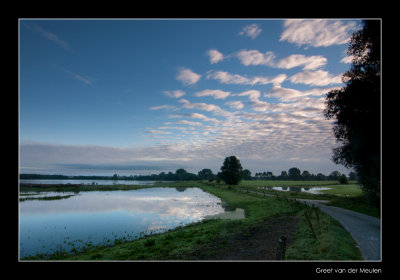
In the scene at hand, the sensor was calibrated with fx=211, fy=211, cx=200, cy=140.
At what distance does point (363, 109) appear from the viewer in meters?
12.5

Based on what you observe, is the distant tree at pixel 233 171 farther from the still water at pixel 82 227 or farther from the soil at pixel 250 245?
the soil at pixel 250 245

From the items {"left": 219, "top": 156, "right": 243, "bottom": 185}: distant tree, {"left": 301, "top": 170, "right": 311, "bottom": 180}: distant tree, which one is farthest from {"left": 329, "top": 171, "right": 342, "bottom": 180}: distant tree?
{"left": 219, "top": 156, "right": 243, "bottom": 185}: distant tree

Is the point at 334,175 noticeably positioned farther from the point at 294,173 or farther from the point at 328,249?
the point at 328,249

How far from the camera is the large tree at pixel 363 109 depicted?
11719 millimetres

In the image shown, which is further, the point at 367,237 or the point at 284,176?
the point at 284,176

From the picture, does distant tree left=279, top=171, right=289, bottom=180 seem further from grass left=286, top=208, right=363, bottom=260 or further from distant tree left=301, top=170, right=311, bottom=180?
grass left=286, top=208, right=363, bottom=260

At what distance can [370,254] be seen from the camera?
862 cm

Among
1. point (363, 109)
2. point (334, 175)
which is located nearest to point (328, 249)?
point (363, 109)

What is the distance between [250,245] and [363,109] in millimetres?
10424

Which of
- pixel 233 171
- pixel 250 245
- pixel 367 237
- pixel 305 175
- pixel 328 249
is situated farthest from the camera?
pixel 305 175

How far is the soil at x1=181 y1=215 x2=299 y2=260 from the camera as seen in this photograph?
10617mm
